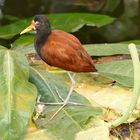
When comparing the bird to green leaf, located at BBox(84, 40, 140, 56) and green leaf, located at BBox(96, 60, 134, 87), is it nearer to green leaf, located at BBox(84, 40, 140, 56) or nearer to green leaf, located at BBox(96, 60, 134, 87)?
green leaf, located at BBox(96, 60, 134, 87)

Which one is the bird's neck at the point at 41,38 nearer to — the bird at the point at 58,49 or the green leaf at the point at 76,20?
the bird at the point at 58,49

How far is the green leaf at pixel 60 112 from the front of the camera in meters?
1.68

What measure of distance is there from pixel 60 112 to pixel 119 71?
368mm

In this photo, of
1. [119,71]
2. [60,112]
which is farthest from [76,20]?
[60,112]

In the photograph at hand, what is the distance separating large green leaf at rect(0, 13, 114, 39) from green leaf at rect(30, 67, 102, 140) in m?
0.67

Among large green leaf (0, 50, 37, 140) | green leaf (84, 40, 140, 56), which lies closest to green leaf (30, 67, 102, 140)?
large green leaf (0, 50, 37, 140)

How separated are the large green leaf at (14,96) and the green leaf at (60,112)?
109mm

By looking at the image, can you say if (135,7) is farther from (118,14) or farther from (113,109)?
(113,109)

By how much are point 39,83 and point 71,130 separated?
298 mm

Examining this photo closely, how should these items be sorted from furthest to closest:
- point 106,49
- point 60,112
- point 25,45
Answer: point 25,45 → point 106,49 → point 60,112

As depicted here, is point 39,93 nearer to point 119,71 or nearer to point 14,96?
point 14,96

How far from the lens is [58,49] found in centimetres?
173

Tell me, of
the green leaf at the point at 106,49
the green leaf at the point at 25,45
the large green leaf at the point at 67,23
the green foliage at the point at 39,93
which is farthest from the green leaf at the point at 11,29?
the green leaf at the point at 106,49

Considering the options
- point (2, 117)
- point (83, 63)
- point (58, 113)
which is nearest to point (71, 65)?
point (83, 63)
